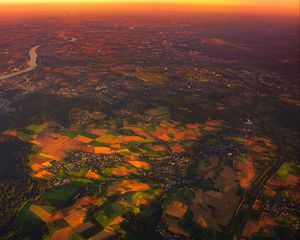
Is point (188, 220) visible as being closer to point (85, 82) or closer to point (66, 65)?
point (85, 82)

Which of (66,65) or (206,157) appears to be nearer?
(206,157)

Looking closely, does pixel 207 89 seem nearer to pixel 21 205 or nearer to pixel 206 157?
pixel 206 157

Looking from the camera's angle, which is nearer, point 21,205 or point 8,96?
point 21,205

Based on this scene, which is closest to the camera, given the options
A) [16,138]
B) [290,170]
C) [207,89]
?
[290,170]

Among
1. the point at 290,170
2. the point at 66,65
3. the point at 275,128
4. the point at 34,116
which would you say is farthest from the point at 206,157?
the point at 66,65

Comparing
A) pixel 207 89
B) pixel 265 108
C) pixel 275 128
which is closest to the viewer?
pixel 275 128

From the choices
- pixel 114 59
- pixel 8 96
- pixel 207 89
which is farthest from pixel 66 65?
pixel 207 89

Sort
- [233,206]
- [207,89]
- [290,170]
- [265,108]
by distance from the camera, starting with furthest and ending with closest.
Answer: [207,89] → [265,108] → [290,170] → [233,206]

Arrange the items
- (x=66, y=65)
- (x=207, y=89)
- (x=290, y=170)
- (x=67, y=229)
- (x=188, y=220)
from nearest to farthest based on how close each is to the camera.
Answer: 1. (x=67, y=229)
2. (x=188, y=220)
3. (x=290, y=170)
4. (x=207, y=89)
5. (x=66, y=65)
